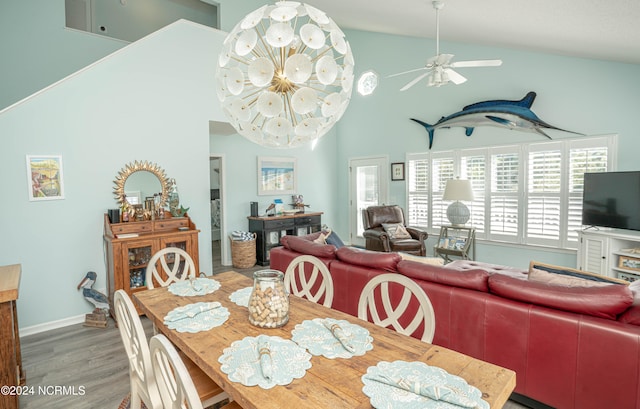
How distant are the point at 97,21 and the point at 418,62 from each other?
5859 millimetres

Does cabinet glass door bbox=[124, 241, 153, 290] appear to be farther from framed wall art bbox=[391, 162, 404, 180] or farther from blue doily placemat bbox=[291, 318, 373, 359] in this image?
framed wall art bbox=[391, 162, 404, 180]

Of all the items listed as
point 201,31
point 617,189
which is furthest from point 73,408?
point 617,189

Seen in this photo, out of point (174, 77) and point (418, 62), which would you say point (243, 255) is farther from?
point (418, 62)

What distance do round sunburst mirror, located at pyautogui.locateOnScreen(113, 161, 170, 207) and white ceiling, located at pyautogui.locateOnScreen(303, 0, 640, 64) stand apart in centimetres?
346

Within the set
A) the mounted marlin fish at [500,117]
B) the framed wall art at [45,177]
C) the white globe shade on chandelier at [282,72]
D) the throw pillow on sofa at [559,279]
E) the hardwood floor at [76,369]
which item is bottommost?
the hardwood floor at [76,369]

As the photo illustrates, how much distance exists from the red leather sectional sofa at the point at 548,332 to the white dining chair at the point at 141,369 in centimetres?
161

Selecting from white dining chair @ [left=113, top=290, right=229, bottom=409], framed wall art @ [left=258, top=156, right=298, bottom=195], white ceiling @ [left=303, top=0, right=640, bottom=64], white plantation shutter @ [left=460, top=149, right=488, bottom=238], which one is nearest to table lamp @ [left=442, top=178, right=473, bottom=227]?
white plantation shutter @ [left=460, top=149, right=488, bottom=238]

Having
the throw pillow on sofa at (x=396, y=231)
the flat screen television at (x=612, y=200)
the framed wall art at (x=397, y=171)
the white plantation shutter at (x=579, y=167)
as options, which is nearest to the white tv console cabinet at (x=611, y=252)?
the flat screen television at (x=612, y=200)

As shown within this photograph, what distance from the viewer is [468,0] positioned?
329 centimetres

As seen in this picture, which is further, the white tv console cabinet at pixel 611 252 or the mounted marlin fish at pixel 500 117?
the mounted marlin fish at pixel 500 117

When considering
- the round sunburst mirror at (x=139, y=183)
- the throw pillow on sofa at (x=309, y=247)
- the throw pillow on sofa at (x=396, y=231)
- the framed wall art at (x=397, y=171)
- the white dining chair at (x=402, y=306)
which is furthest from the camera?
the framed wall art at (x=397, y=171)

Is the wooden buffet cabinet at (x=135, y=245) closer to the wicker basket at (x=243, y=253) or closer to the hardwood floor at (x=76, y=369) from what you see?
the hardwood floor at (x=76, y=369)

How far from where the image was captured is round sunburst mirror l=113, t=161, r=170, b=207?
385 centimetres

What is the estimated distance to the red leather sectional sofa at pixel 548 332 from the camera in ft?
5.74
